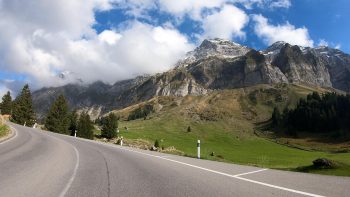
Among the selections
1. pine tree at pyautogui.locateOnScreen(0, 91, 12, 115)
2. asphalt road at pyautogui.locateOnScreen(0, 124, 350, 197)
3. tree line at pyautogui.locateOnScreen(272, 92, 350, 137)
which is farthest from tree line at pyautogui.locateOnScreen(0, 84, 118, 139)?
tree line at pyautogui.locateOnScreen(272, 92, 350, 137)

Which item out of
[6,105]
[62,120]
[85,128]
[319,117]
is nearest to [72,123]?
[62,120]

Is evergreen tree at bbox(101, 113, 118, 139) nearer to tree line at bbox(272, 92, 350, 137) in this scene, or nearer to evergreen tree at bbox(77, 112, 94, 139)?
evergreen tree at bbox(77, 112, 94, 139)

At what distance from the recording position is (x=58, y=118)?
96562mm

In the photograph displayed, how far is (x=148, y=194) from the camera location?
9102 millimetres

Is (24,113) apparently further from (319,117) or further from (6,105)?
(319,117)

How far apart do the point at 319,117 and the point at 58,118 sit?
116 metres

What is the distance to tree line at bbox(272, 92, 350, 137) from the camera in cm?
15938

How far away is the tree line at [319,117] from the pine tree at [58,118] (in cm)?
10124

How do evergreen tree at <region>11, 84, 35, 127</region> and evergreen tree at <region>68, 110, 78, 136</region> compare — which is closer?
evergreen tree at <region>68, 110, 78, 136</region>

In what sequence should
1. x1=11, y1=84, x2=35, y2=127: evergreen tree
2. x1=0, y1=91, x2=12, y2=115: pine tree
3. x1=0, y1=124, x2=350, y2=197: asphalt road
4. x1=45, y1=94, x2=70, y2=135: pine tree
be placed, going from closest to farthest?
x1=0, y1=124, x2=350, y2=197: asphalt road → x1=45, y1=94, x2=70, y2=135: pine tree → x1=11, y1=84, x2=35, y2=127: evergreen tree → x1=0, y1=91, x2=12, y2=115: pine tree

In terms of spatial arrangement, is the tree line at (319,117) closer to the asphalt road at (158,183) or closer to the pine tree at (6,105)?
the pine tree at (6,105)

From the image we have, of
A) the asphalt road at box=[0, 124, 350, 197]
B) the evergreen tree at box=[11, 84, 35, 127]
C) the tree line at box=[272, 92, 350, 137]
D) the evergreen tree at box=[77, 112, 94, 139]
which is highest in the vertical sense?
the tree line at box=[272, 92, 350, 137]

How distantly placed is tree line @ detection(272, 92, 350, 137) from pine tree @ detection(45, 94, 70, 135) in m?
101

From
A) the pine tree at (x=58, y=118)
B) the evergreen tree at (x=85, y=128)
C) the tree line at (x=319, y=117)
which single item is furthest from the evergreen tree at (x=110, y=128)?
the tree line at (x=319, y=117)
